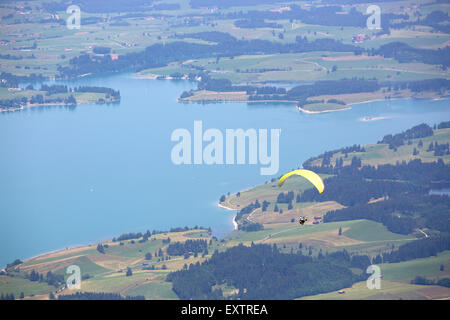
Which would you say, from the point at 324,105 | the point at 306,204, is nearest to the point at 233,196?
the point at 306,204

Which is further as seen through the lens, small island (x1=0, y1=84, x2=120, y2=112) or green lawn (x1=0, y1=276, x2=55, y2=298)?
small island (x1=0, y1=84, x2=120, y2=112)

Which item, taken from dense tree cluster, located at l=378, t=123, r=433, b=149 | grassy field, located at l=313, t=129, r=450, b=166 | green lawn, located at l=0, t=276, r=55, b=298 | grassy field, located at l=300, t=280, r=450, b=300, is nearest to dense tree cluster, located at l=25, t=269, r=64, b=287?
green lawn, located at l=0, t=276, r=55, b=298

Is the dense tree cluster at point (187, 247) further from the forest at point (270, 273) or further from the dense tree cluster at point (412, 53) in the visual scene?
the dense tree cluster at point (412, 53)

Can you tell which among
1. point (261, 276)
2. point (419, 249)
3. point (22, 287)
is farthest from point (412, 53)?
point (22, 287)

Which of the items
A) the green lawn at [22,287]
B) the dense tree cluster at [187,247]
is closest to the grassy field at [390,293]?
the dense tree cluster at [187,247]

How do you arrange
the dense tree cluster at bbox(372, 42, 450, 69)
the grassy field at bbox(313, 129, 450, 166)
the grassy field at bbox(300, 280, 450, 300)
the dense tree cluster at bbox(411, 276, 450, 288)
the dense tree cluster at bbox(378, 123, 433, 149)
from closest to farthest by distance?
the grassy field at bbox(300, 280, 450, 300), the dense tree cluster at bbox(411, 276, 450, 288), the grassy field at bbox(313, 129, 450, 166), the dense tree cluster at bbox(378, 123, 433, 149), the dense tree cluster at bbox(372, 42, 450, 69)

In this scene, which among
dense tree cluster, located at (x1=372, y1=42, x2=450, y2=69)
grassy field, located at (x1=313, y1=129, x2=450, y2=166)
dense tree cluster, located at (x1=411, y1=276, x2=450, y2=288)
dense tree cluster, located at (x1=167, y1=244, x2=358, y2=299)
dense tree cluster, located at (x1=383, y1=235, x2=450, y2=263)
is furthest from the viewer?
dense tree cluster, located at (x1=372, y1=42, x2=450, y2=69)

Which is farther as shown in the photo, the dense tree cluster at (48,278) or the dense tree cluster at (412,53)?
the dense tree cluster at (412,53)

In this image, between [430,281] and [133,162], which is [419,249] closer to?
[430,281]

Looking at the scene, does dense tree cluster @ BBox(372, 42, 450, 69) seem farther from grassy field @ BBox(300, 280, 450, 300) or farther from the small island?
grassy field @ BBox(300, 280, 450, 300)
